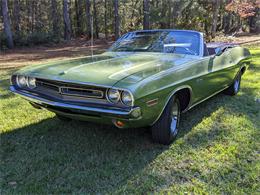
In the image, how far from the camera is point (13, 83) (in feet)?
12.3

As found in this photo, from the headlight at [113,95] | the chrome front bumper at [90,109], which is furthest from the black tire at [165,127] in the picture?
the headlight at [113,95]

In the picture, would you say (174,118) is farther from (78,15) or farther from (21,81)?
(78,15)

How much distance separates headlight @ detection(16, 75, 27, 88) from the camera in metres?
3.62

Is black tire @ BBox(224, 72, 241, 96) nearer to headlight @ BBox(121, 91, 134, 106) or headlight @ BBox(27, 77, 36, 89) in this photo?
headlight @ BBox(121, 91, 134, 106)

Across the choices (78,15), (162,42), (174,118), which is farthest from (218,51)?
(78,15)

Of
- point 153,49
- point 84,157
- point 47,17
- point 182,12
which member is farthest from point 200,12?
point 84,157

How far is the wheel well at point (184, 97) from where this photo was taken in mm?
3825

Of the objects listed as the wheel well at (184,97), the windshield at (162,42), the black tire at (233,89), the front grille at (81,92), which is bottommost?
the black tire at (233,89)

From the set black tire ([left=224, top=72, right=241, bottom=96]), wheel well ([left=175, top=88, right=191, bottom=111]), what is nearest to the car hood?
wheel well ([left=175, top=88, right=191, bottom=111])

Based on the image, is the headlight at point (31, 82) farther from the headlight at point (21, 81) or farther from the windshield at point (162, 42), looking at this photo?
the windshield at point (162, 42)

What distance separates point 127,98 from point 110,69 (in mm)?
603

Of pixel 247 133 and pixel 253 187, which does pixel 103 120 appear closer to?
pixel 253 187

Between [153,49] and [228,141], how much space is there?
6.02ft

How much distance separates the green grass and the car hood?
938 millimetres
